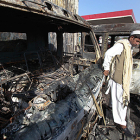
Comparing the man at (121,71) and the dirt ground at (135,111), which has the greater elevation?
the man at (121,71)

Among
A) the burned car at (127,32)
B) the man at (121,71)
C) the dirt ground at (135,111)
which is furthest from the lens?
the burned car at (127,32)

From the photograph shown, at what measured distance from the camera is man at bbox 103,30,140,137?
2.14m

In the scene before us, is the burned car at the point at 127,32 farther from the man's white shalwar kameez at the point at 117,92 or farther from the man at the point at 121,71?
the man's white shalwar kameez at the point at 117,92

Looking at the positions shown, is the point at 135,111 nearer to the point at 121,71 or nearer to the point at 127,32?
the point at 121,71

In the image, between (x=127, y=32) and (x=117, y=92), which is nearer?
(x=117, y=92)

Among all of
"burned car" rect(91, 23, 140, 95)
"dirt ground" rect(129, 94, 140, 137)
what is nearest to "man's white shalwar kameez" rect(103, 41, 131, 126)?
"dirt ground" rect(129, 94, 140, 137)

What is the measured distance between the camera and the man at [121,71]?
214 centimetres

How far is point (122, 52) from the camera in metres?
2.15

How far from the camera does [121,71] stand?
7.21 feet

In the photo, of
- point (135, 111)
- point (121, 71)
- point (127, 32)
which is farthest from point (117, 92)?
point (127, 32)

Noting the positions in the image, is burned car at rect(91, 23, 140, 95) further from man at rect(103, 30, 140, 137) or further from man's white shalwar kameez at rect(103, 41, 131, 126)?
man's white shalwar kameez at rect(103, 41, 131, 126)

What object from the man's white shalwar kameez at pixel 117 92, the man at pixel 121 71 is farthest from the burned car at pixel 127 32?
the man's white shalwar kameez at pixel 117 92

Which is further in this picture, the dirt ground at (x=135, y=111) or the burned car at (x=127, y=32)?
the burned car at (x=127, y=32)

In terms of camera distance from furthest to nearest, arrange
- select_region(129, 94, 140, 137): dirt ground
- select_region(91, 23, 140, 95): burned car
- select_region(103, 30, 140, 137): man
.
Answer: select_region(91, 23, 140, 95): burned car, select_region(129, 94, 140, 137): dirt ground, select_region(103, 30, 140, 137): man
